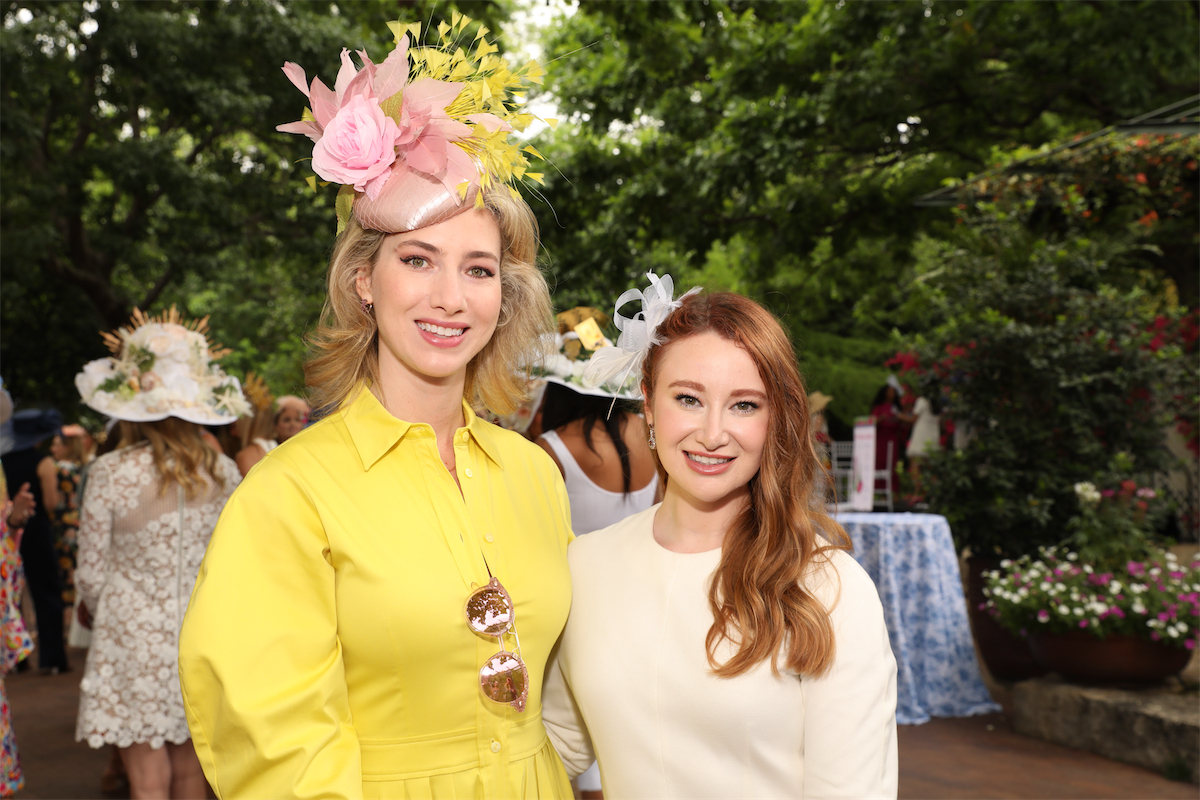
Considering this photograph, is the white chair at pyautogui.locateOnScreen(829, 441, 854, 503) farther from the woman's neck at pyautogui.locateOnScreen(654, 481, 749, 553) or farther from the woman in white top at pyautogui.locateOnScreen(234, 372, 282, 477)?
the woman's neck at pyautogui.locateOnScreen(654, 481, 749, 553)

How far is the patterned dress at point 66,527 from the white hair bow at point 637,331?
717 cm

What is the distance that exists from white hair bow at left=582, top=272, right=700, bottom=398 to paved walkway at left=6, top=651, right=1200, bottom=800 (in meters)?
3.36

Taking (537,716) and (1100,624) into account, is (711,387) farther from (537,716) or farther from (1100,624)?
(1100,624)

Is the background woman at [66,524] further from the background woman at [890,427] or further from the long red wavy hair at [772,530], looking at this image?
the long red wavy hair at [772,530]

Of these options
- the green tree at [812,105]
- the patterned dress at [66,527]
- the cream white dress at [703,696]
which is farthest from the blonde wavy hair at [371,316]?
the patterned dress at [66,527]

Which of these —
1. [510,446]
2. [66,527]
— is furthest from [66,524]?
[510,446]

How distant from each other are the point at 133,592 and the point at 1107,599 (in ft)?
15.5

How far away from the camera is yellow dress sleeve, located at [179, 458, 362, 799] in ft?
4.40

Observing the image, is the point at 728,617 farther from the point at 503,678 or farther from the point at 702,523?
the point at 503,678

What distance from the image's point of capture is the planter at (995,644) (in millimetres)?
6168

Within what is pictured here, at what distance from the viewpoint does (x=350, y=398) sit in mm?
1741

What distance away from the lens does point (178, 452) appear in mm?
4074

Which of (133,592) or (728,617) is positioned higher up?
(728,617)

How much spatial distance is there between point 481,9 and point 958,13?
4516 mm
